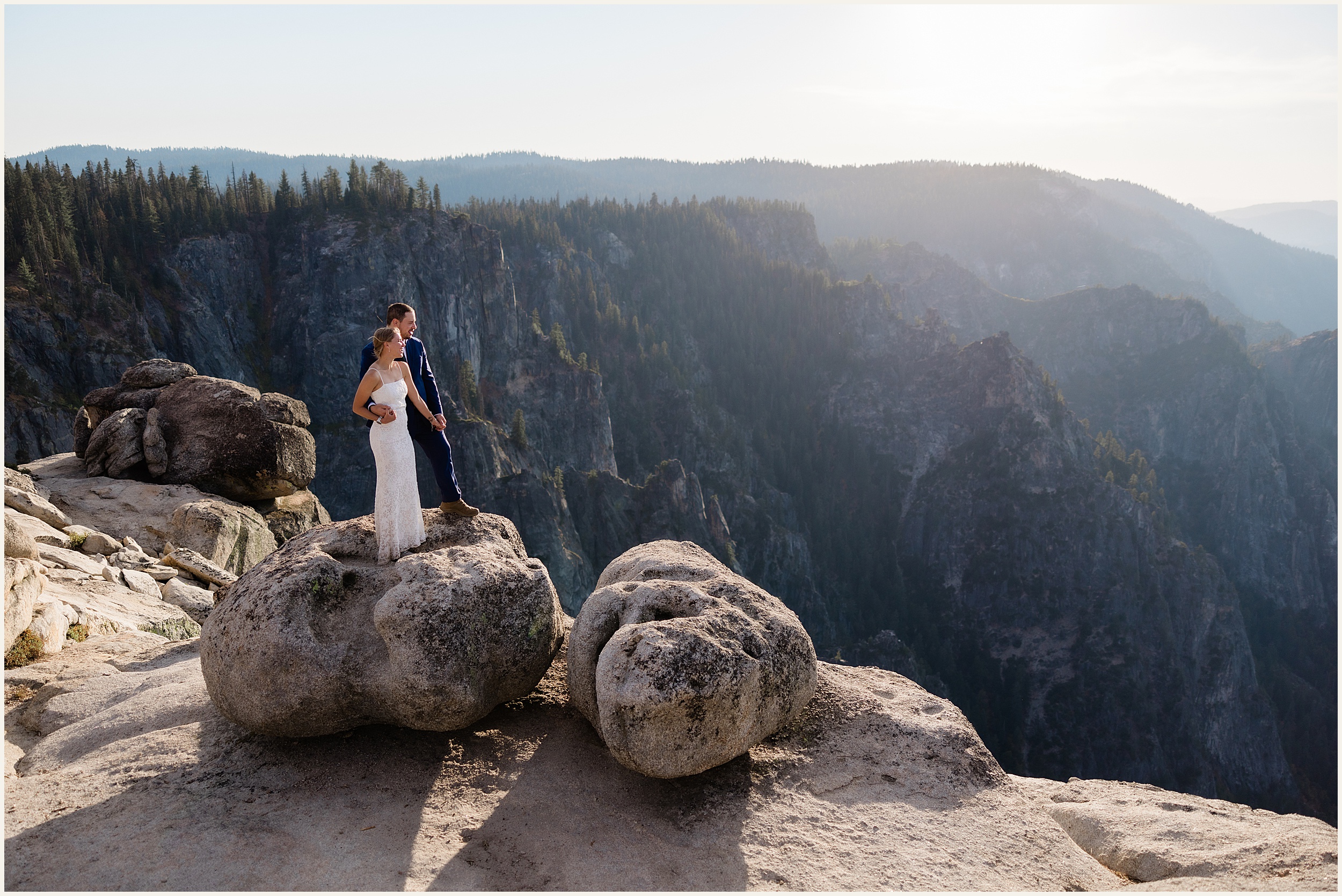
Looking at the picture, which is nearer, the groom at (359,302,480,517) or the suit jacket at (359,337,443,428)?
the suit jacket at (359,337,443,428)

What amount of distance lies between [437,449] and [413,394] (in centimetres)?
81

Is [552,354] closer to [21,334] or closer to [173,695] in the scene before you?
[21,334]

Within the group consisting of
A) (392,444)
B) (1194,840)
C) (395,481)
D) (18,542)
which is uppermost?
(392,444)

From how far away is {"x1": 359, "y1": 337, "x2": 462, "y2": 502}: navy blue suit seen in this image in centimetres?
924

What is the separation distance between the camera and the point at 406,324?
9.15 m

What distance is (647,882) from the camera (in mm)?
6438

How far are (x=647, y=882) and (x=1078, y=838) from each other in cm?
462

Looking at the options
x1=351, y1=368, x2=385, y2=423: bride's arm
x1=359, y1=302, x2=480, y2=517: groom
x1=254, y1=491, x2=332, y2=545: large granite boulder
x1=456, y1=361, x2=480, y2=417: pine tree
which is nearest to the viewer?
x1=351, y1=368, x2=385, y2=423: bride's arm

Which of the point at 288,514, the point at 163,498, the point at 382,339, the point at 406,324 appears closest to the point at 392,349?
the point at 382,339

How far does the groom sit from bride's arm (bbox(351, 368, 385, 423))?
388 mm

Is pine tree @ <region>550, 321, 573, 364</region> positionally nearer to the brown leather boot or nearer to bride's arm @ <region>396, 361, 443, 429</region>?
the brown leather boot

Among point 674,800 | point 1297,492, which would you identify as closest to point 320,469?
point 674,800

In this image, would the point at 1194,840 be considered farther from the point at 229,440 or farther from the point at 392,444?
the point at 229,440

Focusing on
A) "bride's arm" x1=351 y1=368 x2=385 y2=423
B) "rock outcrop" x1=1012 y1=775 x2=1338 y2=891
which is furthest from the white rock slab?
"rock outcrop" x1=1012 y1=775 x2=1338 y2=891
